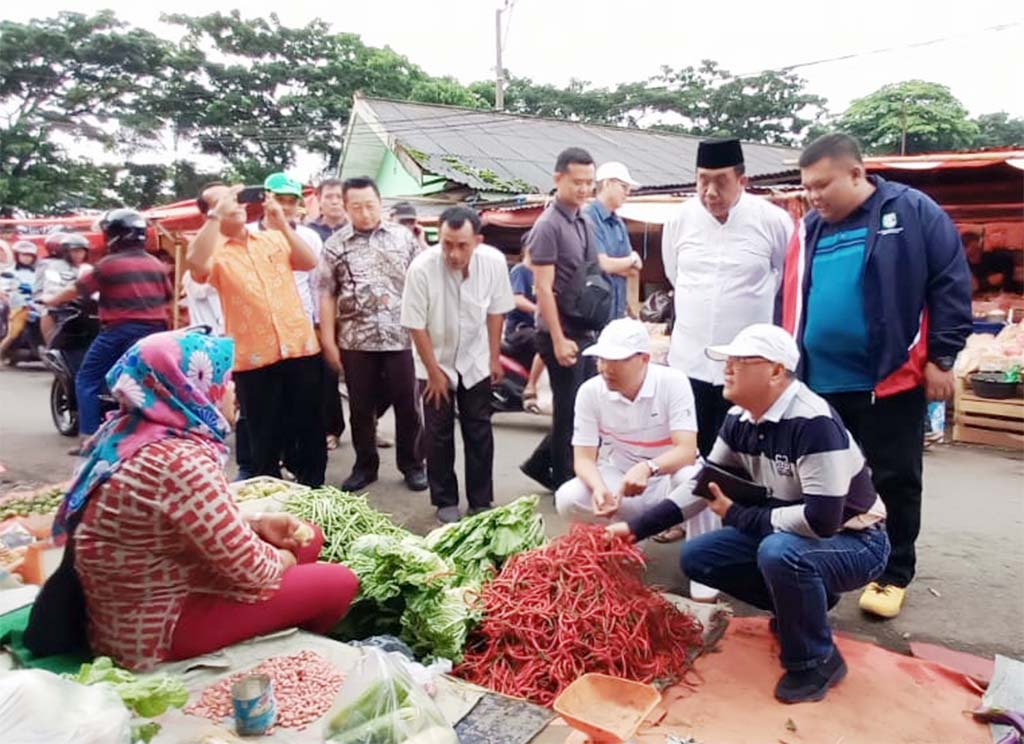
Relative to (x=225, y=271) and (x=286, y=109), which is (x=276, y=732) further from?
(x=286, y=109)

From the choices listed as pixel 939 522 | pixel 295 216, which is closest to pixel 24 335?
pixel 295 216

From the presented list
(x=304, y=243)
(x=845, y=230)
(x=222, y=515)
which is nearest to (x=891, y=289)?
(x=845, y=230)

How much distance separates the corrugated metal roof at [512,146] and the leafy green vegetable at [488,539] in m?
10.7

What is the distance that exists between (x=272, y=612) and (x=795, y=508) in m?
1.85

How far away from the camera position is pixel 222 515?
2291 mm

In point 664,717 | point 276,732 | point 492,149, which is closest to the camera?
point 276,732

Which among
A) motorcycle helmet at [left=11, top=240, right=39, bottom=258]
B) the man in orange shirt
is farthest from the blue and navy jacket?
motorcycle helmet at [left=11, top=240, right=39, bottom=258]

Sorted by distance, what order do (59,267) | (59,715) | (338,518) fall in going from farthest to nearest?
(59,267)
(338,518)
(59,715)

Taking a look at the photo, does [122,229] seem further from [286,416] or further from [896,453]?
[896,453]

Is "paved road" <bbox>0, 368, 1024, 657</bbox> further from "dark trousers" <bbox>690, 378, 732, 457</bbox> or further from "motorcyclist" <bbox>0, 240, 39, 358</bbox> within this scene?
"motorcyclist" <bbox>0, 240, 39, 358</bbox>

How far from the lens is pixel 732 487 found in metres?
3.07

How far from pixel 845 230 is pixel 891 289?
1.14 ft

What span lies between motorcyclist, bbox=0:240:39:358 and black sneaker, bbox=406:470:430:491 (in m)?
7.94

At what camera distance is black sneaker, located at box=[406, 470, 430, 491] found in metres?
5.39
